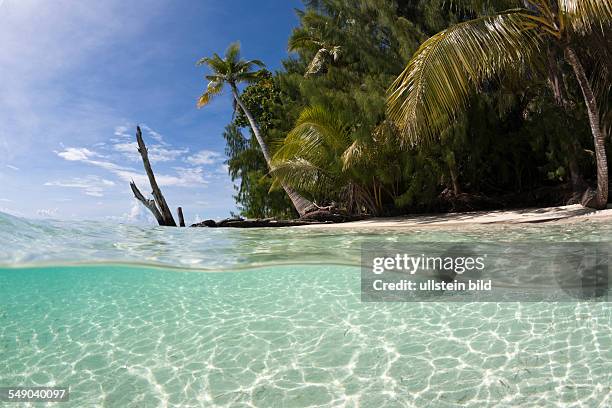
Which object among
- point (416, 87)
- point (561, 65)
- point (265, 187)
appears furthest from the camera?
point (265, 187)

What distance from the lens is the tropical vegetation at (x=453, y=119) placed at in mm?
9234

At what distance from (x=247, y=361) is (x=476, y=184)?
38.2 feet

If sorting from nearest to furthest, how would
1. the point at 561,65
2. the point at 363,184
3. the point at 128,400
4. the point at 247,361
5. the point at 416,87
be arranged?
the point at 128,400, the point at 247,361, the point at 416,87, the point at 561,65, the point at 363,184

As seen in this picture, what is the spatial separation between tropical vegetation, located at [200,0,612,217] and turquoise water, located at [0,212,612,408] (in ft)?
11.5

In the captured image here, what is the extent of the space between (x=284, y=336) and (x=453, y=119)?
8.74 m

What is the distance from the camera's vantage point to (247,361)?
14.2ft

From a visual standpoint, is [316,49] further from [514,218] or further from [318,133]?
[514,218]

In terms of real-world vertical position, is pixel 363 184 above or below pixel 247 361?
above

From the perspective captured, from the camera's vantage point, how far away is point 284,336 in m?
5.00

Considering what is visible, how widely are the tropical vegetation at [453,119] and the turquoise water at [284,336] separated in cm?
350

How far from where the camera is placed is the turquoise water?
11.6 ft

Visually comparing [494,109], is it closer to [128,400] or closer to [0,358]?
[128,400]

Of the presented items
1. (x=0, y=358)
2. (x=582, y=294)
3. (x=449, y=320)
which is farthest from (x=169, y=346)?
(x=582, y=294)

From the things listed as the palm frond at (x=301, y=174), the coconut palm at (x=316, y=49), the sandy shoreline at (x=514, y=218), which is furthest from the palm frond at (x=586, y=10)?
the coconut palm at (x=316, y=49)
